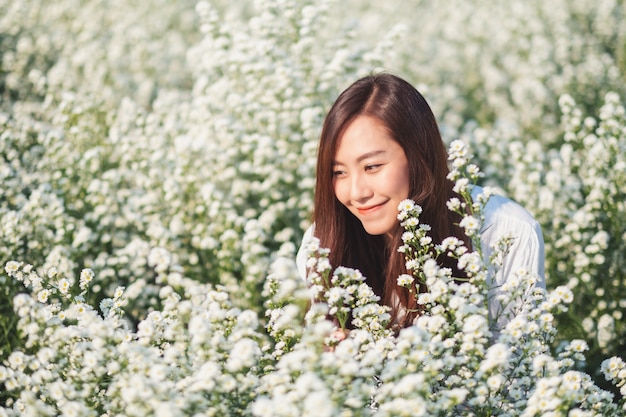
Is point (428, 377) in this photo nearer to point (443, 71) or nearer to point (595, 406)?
point (595, 406)

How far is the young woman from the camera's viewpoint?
278cm

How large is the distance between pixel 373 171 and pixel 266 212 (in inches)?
71.3

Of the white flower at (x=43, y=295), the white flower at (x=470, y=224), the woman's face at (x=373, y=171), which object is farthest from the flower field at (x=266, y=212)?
the woman's face at (x=373, y=171)

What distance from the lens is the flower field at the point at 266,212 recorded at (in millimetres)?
2061

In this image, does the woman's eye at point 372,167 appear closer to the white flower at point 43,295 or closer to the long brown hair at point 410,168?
the long brown hair at point 410,168

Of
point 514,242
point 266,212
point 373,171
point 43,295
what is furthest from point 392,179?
point 266,212

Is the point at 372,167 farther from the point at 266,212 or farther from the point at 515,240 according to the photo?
the point at 266,212

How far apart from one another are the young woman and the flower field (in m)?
0.19

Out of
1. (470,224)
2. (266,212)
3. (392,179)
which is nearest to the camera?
(470,224)

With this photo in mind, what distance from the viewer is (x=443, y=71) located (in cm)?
762

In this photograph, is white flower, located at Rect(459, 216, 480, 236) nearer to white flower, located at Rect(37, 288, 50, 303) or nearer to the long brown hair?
the long brown hair

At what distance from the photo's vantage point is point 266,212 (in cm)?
450

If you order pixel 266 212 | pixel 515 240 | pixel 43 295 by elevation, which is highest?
pixel 43 295

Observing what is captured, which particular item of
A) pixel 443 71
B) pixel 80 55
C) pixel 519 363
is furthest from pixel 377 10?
pixel 519 363
